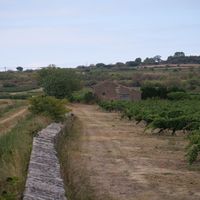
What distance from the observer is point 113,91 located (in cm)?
8688

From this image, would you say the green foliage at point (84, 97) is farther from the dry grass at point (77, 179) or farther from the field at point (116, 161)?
the dry grass at point (77, 179)

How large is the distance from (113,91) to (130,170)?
68077 mm

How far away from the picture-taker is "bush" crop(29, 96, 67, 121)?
3435 cm

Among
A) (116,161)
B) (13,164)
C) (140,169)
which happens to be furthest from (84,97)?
(13,164)

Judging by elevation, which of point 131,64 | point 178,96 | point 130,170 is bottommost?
point 178,96

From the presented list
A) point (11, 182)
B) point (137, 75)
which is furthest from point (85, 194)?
point (137, 75)

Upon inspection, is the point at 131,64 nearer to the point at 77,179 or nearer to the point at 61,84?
the point at 61,84

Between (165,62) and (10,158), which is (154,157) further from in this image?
(165,62)

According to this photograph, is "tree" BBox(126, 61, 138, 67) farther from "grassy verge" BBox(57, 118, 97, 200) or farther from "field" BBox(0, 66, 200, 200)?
"grassy verge" BBox(57, 118, 97, 200)

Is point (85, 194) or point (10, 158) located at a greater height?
point (10, 158)

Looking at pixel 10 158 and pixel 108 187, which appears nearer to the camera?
pixel 10 158

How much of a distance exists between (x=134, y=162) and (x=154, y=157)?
6.01 ft

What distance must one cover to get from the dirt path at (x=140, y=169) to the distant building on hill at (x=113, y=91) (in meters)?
53.9

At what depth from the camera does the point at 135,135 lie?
110 ft
